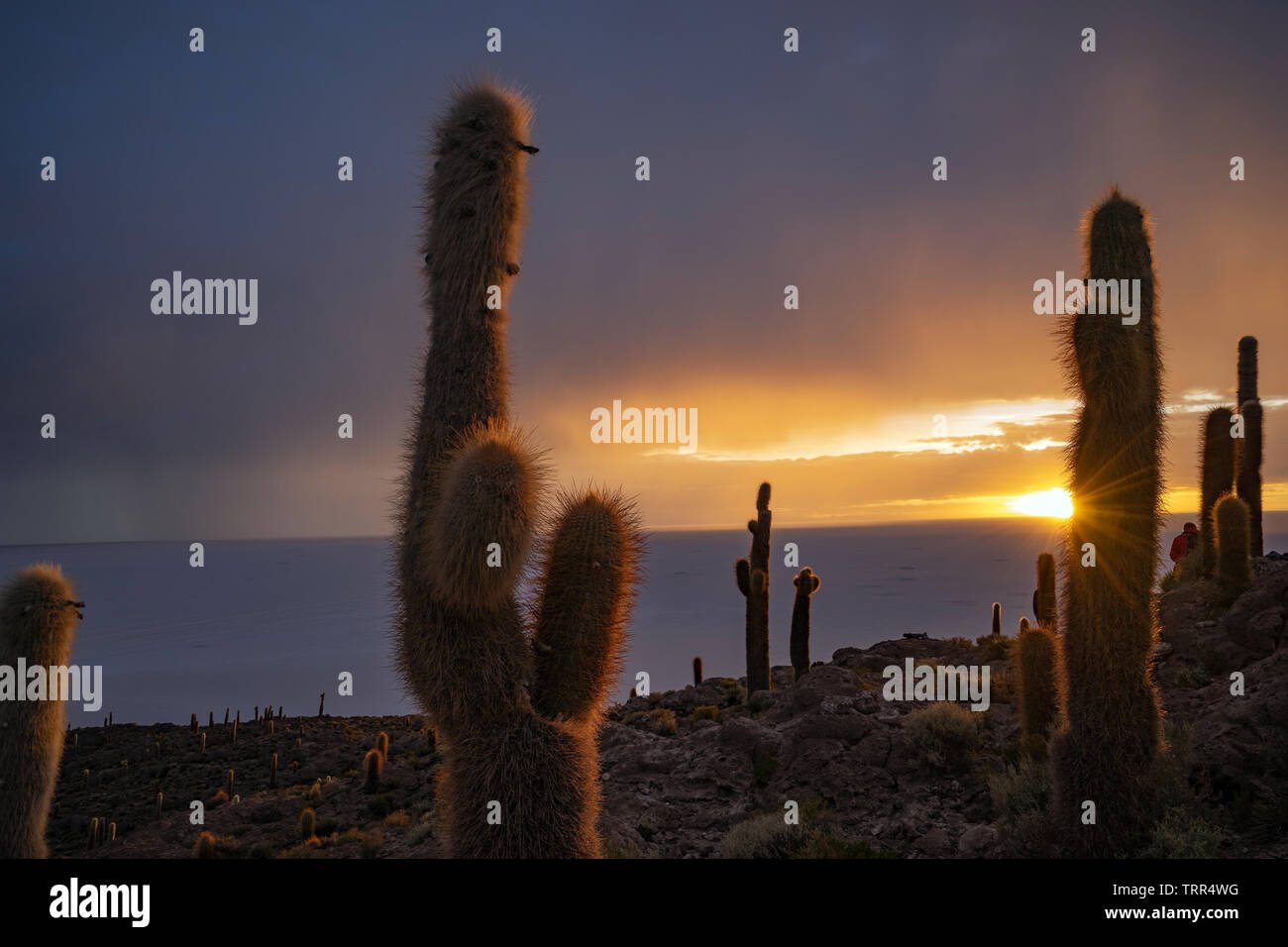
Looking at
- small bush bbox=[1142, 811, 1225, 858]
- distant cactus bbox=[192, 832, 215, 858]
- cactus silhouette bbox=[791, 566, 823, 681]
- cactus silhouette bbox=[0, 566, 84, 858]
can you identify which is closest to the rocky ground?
small bush bbox=[1142, 811, 1225, 858]

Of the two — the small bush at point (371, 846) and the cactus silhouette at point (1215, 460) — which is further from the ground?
the cactus silhouette at point (1215, 460)

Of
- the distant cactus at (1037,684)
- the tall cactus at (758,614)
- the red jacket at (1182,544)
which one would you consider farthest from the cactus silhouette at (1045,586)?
the distant cactus at (1037,684)

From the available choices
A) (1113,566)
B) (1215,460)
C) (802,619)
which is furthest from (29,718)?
(1215,460)

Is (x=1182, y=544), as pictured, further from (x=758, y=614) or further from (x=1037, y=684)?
(x=1037, y=684)

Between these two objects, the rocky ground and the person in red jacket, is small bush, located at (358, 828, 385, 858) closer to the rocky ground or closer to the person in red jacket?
the rocky ground

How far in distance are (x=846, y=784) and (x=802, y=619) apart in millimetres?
9787

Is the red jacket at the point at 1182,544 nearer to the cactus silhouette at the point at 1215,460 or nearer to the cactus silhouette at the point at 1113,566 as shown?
the cactus silhouette at the point at 1215,460

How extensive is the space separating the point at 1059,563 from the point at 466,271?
23.1ft

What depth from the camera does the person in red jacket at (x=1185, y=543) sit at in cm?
1816

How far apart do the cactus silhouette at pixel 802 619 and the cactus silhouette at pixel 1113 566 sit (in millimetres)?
11828

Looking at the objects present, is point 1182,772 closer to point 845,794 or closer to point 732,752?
point 845,794

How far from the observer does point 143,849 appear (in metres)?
14.9

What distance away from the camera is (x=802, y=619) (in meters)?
19.7
